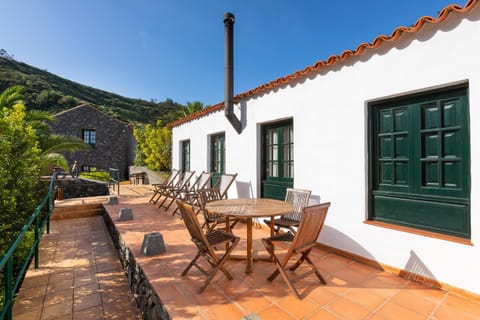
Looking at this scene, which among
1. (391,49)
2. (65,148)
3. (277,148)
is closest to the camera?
(391,49)

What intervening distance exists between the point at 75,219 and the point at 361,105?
887cm

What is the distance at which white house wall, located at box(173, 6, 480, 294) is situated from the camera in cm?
243

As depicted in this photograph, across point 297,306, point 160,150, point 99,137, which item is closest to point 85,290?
point 297,306

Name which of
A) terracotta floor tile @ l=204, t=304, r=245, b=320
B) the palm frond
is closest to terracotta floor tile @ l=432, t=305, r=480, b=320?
terracotta floor tile @ l=204, t=304, r=245, b=320

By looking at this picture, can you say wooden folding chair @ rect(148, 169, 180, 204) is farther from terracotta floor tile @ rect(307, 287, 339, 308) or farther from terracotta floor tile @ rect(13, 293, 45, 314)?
terracotta floor tile @ rect(307, 287, 339, 308)

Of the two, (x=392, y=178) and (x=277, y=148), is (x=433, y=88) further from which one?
(x=277, y=148)

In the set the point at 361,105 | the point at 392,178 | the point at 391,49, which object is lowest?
the point at 392,178

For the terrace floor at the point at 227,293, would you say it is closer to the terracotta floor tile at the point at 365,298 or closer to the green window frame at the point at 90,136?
the terracotta floor tile at the point at 365,298

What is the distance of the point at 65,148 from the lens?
23.0 feet

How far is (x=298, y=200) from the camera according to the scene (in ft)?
13.1

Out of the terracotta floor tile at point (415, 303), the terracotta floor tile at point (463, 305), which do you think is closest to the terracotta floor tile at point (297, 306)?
the terracotta floor tile at point (415, 303)

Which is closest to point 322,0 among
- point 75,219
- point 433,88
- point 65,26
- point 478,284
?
point 433,88

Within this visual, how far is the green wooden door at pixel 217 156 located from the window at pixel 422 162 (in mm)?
4539

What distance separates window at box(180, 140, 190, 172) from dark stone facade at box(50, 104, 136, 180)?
1548 cm
